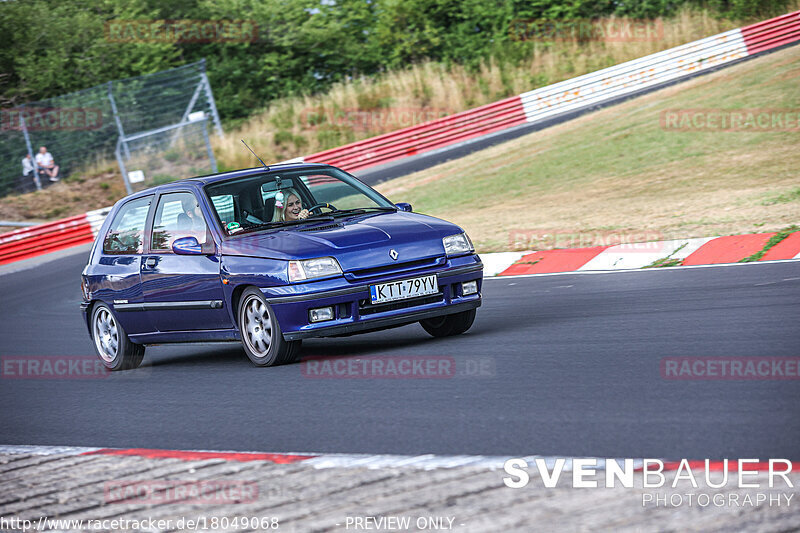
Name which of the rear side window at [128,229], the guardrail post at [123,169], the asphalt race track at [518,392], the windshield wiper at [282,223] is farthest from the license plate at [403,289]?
the guardrail post at [123,169]

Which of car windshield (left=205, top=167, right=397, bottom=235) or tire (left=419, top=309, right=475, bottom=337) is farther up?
car windshield (left=205, top=167, right=397, bottom=235)

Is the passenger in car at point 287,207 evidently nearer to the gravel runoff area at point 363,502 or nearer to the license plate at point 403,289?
the license plate at point 403,289

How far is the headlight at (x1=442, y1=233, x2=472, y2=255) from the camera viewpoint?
26.8 feet

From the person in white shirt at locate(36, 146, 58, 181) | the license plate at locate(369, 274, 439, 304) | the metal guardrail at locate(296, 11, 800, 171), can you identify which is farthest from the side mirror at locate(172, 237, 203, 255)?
the metal guardrail at locate(296, 11, 800, 171)

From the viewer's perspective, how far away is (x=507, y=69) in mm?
38688

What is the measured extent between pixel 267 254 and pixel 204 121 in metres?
21.2

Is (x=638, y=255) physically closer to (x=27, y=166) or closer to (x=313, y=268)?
(x=313, y=268)

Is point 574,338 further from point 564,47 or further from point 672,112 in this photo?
point 564,47

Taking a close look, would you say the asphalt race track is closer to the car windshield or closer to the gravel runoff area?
the gravel runoff area

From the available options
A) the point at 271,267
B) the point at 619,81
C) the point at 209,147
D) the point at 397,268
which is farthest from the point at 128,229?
the point at 619,81

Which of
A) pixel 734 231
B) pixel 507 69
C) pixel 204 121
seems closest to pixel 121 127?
pixel 204 121

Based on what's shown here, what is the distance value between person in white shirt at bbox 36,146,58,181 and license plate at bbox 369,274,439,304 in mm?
22219

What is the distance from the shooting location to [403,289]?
7848 mm

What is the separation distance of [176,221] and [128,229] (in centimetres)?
87
